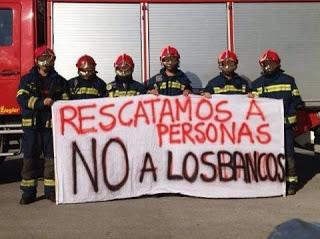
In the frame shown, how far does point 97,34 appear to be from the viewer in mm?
8820

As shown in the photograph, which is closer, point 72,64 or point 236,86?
point 236,86

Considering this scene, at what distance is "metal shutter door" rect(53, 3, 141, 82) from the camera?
Answer: 8773 mm

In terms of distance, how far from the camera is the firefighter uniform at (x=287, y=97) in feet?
25.7

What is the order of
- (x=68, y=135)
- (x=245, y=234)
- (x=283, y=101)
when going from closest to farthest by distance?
1. (x=245, y=234)
2. (x=68, y=135)
3. (x=283, y=101)

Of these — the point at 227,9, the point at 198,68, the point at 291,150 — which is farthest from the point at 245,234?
the point at 227,9

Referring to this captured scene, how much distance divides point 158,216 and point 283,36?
4093mm

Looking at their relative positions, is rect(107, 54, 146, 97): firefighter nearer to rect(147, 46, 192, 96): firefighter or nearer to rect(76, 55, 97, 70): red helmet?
rect(147, 46, 192, 96): firefighter

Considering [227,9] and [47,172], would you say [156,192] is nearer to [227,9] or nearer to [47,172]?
[47,172]

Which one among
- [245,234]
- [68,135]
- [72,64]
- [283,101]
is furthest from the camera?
[72,64]

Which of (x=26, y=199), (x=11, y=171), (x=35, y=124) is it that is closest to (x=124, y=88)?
(x=35, y=124)

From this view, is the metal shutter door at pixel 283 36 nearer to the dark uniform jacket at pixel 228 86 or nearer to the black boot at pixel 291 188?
the dark uniform jacket at pixel 228 86

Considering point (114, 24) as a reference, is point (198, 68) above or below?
below

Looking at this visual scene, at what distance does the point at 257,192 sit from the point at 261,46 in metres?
2.68

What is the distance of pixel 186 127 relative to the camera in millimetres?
7598
